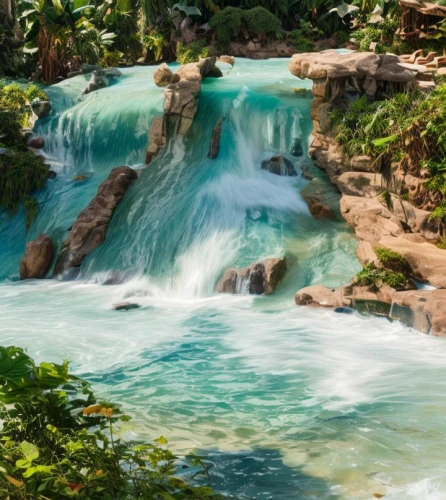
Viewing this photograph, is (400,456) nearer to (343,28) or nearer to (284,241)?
(284,241)

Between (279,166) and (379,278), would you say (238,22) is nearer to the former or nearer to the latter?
(279,166)

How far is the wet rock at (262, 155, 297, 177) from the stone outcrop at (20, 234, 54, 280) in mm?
4509

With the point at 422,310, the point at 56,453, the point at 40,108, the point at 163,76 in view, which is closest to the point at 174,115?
the point at 163,76

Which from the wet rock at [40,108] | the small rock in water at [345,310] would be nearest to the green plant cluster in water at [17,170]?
the wet rock at [40,108]

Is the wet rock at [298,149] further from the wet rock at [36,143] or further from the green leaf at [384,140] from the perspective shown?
the wet rock at [36,143]

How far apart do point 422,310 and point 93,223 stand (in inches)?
274

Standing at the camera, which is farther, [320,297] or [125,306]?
[125,306]

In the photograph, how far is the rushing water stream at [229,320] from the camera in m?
7.20

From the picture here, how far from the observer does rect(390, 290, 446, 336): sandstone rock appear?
→ 10781mm

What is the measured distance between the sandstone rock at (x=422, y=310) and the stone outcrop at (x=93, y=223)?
623 centimetres

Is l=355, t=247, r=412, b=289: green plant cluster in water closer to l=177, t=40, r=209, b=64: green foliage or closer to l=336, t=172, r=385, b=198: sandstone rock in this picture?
l=336, t=172, r=385, b=198: sandstone rock

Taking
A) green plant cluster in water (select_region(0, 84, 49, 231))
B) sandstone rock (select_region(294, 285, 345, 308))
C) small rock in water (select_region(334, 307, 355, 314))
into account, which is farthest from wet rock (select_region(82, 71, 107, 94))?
small rock in water (select_region(334, 307, 355, 314))

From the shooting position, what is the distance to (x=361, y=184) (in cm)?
1472

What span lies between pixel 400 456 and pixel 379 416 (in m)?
1.01
